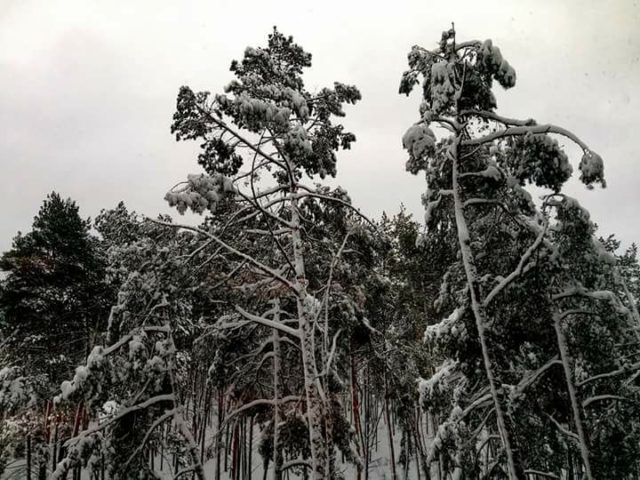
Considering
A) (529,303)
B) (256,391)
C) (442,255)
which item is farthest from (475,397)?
(256,391)

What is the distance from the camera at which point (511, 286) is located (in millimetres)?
8203

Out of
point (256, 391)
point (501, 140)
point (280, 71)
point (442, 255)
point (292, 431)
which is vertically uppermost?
point (280, 71)

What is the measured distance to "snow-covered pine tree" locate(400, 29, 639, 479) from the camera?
303 inches

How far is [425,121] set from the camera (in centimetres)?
821

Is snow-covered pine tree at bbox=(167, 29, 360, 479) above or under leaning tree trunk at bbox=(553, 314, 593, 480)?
above

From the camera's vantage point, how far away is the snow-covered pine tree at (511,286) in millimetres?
7684

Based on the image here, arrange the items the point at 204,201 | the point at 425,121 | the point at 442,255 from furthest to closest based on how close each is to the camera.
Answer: the point at 442,255, the point at 425,121, the point at 204,201

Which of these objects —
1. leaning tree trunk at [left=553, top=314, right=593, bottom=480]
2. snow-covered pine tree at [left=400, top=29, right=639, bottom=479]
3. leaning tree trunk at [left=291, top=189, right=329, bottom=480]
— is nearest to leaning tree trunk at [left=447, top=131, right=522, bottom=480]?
snow-covered pine tree at [left=400, top=29, right=639, bottom=479]

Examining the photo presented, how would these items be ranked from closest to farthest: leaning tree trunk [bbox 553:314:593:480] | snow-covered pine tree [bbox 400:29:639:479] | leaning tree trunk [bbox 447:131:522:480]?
leaning tree trunk [bbox 447:131:522:480], snow-covered pine tree [bbox 400:29:639:479], leaning tree trunk [bbox 553:314:593:480]

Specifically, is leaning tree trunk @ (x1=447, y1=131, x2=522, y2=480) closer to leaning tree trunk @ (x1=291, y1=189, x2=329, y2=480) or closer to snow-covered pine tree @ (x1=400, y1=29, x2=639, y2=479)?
snow-covered pine tree @ (x1=400, y1=29, x2=639, y2=479)

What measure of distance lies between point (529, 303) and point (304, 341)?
4.54 metres

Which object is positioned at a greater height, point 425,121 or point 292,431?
point 425,121

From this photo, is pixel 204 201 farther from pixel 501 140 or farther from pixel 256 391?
pixel 256 391

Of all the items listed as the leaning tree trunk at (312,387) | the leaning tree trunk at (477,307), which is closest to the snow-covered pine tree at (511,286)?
the leaning tree trunk at (477,307)
